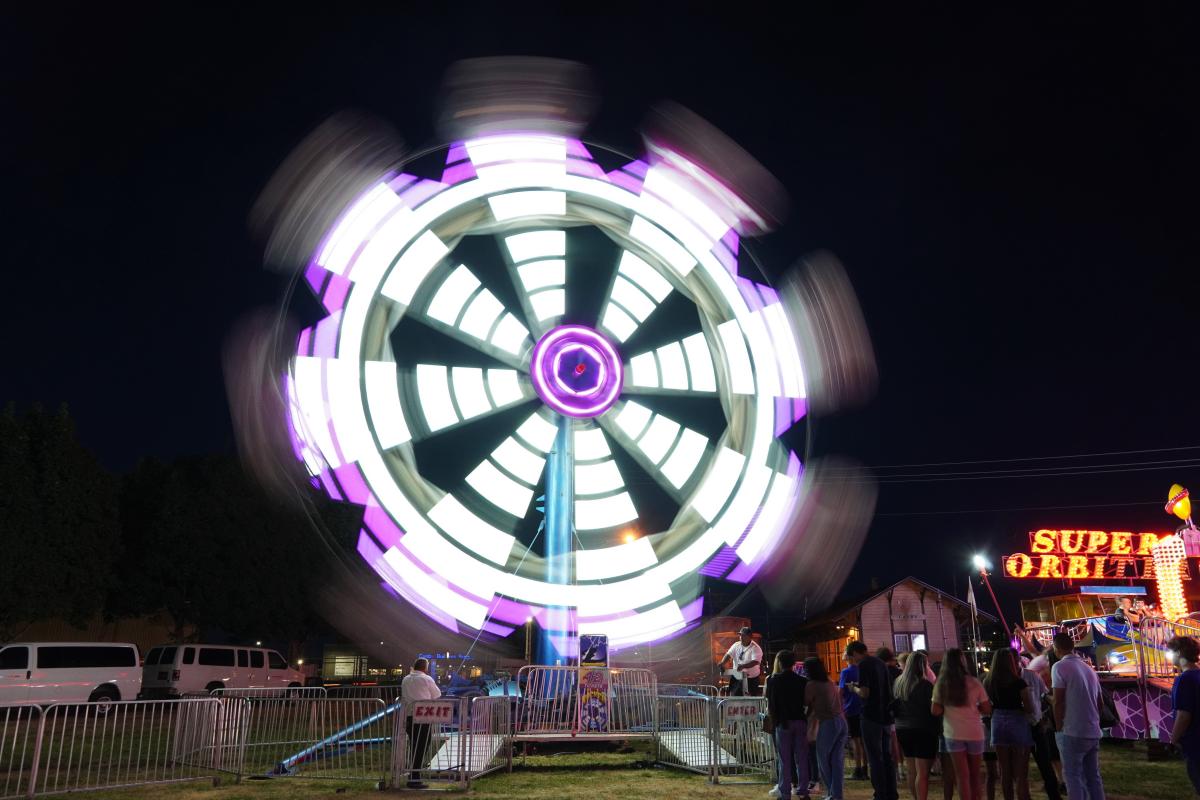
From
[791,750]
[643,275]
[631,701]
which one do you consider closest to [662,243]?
[643,275]

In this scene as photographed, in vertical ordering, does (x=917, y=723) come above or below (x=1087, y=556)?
below

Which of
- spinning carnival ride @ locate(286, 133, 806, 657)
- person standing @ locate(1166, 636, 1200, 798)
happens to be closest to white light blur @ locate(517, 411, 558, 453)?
spinning carnival ride @ locate(286, 133, 806, 657)

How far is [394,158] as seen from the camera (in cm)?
1288

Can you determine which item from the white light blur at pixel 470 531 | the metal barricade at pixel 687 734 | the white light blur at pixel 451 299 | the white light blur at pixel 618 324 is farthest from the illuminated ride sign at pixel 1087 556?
the white light blur at pixel 451 299

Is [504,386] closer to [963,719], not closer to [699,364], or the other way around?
[699,364]

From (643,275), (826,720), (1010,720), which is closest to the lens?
(1010,720)

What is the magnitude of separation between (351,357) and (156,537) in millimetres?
18142

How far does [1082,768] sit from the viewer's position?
596cm

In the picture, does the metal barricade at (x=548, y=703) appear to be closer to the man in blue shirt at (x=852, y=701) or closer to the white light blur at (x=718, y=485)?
the man in blue shirt at (x=852, y=701)

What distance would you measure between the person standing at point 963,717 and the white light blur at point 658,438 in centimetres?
773

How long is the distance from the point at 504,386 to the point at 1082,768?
9114 mm

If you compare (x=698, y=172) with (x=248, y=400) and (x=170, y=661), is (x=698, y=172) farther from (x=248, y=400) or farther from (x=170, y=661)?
(x=170, y=661)

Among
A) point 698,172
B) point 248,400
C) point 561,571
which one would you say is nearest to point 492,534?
point 561,571

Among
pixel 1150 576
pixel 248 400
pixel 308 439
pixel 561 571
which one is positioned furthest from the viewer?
pixel 1150 576
